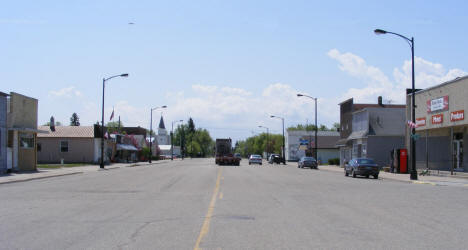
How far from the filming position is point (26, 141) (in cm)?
4119

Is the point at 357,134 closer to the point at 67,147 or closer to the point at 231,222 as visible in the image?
the point at 67,147

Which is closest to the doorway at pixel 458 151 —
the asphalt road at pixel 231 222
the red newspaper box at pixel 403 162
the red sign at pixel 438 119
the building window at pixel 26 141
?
the red sign at pixel 438 119

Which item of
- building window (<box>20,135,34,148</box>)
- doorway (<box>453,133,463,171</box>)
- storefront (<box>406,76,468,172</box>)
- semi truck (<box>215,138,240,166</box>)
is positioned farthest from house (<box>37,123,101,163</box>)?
doorway (<box>453,133,463,171</box>)

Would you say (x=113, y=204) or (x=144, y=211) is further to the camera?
(x=113, y=204)

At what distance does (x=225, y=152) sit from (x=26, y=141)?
2733 centimetres

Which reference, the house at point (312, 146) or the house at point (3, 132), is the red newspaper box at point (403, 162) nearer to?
the house at point (3, 132)

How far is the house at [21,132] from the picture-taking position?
38.0m

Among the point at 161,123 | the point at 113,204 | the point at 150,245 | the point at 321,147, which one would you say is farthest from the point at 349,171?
the point at 161,123

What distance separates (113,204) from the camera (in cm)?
1508

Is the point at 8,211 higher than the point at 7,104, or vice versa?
the point at 7,104

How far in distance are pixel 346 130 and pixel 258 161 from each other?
1446cm

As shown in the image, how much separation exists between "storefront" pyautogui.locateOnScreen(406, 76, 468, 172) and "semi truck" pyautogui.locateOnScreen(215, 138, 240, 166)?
81.9 ft

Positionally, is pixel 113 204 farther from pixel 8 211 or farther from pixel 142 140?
pixel 142 140

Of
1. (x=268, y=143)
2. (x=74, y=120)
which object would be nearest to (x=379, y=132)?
(x=268, y=143)
